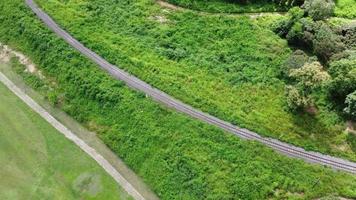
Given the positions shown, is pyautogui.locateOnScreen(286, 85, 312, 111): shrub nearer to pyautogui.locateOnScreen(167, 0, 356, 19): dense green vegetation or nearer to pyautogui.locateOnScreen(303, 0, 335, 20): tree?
pyautogui.locateOnScreen(303, 0, 335, 20): tree

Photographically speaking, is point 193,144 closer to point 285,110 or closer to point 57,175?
point 285,110

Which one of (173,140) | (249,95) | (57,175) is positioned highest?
(249,95)

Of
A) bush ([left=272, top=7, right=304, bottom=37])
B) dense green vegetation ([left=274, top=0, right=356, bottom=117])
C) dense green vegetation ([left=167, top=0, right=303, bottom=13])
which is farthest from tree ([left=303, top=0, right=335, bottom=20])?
dense green vegetation ([left=167, top=0, right=303, bottom=13])

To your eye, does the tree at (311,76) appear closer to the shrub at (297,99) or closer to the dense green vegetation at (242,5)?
the shrub at (297,99)

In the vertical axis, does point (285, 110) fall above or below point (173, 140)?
above

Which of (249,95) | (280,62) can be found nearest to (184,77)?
(249,95)
